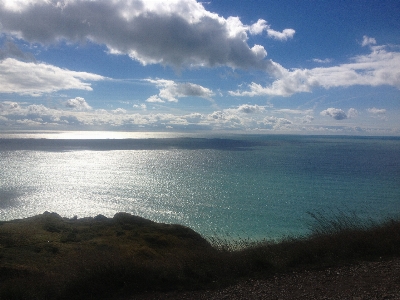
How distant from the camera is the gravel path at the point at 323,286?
20.5ft

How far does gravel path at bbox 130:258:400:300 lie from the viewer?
20.5 ft

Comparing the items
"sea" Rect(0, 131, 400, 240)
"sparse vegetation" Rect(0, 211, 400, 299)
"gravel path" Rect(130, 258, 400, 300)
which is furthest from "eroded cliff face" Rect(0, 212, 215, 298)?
"sea" Rect(0, 131, 400, 240)

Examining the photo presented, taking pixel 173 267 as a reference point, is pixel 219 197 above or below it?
below

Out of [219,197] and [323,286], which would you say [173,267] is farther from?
[219,197]

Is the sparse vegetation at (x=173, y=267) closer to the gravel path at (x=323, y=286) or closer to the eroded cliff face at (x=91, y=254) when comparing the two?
the eroded cliff face at (x=91, y=254)

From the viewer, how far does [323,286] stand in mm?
6621

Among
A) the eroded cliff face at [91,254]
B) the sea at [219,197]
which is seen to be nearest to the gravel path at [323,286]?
the eroded cliff face at [91,254]

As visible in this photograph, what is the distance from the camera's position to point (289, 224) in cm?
2814

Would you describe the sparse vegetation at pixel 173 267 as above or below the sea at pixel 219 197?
above

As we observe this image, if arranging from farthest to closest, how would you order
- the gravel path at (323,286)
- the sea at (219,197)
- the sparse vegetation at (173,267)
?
1. the sea at (219,197)
2. the sparse vegetation at (173,267)
3. the gravel path at (323,286)

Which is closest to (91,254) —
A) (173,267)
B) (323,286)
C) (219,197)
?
(173,267)

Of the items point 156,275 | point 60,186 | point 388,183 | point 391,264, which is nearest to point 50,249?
point 156,275

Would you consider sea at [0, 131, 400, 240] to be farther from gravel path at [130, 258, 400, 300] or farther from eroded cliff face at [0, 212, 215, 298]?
gravel path at [130, 258, 400, 300]

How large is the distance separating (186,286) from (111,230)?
9579mm
